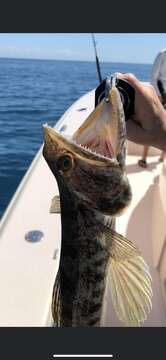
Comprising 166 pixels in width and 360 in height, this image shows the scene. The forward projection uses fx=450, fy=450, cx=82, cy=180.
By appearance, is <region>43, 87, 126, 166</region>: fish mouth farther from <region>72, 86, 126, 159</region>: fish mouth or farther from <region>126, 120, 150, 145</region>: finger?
<region>126, 120, 150, 145</region>: finger

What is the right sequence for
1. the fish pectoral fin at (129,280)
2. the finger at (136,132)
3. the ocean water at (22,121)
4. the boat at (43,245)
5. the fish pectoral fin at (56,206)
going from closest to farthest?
the fish pectoral fin at (129,280), the fish pectoral fin at (56,206), the finger at (136,132), the boat at (43,245), the ocean water at (22,121)

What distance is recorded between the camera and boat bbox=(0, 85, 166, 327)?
3479mm

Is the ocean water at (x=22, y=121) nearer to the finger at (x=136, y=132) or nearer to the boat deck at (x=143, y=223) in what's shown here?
the boat deck at (x=143, y=223)

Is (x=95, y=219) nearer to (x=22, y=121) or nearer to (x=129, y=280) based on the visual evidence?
(x=129, y=280)

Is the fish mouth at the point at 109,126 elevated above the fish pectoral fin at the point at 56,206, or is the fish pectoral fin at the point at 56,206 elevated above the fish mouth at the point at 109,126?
the fish mouth at the point at 109,126

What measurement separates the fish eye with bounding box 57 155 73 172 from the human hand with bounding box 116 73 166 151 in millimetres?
525

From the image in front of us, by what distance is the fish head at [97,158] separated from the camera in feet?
6.27

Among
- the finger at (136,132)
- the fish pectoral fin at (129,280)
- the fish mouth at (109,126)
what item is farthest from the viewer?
the finger at (136,132)

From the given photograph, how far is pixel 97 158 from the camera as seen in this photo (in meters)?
1.93

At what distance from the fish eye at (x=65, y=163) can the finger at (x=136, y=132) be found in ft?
2.00

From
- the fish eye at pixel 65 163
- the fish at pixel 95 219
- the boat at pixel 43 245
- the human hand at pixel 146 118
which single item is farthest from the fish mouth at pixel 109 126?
the boat at pixel 43 245

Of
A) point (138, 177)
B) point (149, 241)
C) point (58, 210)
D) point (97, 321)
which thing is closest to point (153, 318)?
point (149, 241)

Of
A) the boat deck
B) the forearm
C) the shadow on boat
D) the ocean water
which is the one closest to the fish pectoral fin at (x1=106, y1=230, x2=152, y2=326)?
the boat deck

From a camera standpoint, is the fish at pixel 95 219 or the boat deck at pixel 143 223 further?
the boat deck at pixel 143 223
